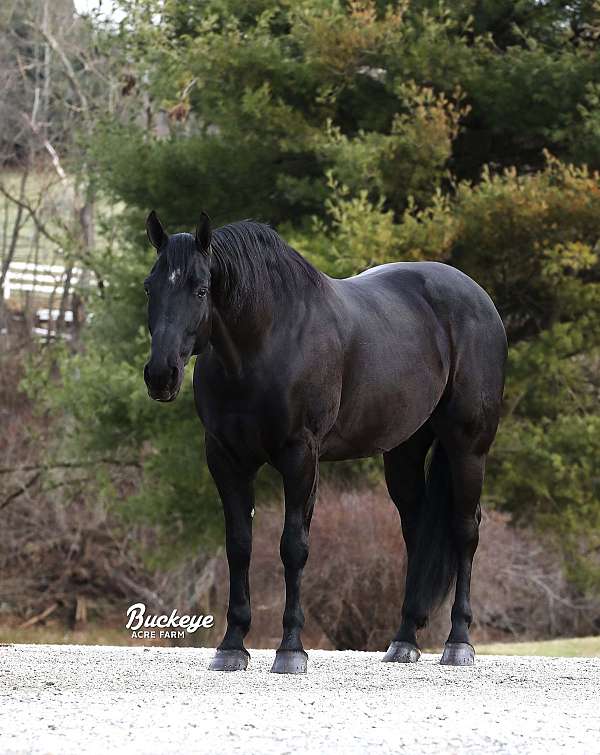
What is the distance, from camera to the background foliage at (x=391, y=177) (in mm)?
14133

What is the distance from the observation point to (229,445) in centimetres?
639

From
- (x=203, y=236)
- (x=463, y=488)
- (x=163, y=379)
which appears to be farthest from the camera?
(x=463, y=488)

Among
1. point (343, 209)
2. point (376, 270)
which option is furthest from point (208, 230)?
point (343, 209)

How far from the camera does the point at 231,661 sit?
6.65m

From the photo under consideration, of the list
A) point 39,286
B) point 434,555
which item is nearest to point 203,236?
point 434,555

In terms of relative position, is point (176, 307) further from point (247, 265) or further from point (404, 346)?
point (404, 346)

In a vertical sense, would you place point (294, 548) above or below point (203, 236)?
below

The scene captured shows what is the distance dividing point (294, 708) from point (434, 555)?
2.50 metres

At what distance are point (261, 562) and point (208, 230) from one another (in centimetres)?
934

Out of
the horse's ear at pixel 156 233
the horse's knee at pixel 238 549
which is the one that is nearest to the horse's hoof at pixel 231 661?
the horse's knee at pixel 238 549

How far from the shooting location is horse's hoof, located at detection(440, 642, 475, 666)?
746 centimetres

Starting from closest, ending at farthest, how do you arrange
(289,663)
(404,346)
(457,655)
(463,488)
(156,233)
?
(156,233) < (289,663) < (404,346) < (457,655) < (463,488)

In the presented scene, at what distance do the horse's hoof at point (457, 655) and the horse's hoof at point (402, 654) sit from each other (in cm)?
21

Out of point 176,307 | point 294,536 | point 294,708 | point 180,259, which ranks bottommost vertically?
point 294,708
